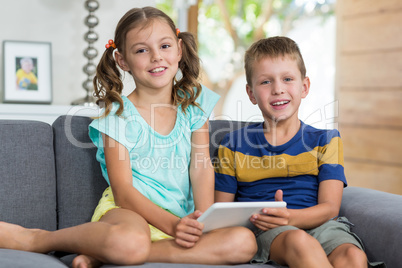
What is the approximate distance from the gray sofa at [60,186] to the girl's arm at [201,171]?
0.30 metres

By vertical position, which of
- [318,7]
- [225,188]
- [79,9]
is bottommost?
[225,188]

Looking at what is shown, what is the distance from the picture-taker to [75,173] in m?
1.59

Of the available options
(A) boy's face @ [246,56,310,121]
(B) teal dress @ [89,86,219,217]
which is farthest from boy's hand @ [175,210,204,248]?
(A) boy's face @ [246,56,310,121]

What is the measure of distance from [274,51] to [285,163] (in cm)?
37

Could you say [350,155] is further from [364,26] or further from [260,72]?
[260,72]

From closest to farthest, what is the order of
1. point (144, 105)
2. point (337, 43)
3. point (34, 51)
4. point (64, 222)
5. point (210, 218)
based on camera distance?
point (210, 218)
point (64, 222)
point (144, 105)
point (34, 51)
point (337, 43)

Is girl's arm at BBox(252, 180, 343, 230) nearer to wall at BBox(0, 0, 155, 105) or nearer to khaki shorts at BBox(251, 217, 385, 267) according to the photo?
khaki shorts at BBox(251, 217, 385, 267)

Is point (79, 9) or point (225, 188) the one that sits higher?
point (79, 9)

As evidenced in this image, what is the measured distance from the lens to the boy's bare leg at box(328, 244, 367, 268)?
1282 millimetres

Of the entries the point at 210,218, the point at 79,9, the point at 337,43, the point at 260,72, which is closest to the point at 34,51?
the point at 79,9

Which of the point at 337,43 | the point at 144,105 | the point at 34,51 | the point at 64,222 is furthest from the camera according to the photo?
the point at 337,43

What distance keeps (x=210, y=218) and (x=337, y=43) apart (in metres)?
2.81

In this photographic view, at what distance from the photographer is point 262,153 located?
1.62 meters

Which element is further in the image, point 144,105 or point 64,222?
point 144,105
